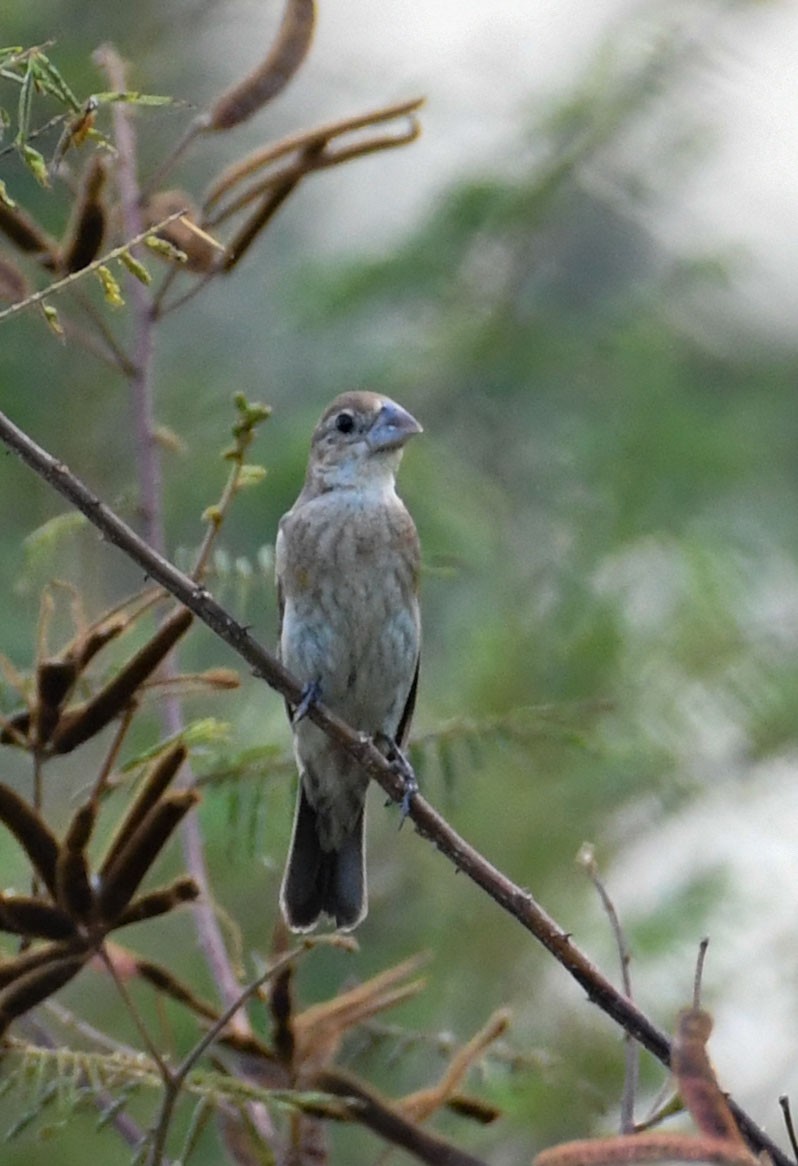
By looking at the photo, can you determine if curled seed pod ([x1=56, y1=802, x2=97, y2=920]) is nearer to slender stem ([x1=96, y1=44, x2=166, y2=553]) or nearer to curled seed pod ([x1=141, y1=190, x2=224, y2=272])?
slender stem ([x1=96, y1=44, x2=166, y2=553])

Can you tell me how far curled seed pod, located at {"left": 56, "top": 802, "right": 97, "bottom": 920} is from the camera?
2197 millimetres

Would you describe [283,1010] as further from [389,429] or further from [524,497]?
[524,497]

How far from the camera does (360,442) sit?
4.66 meters

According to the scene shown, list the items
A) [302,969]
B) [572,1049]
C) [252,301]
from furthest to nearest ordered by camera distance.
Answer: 1. [252,301]
2. [302,969]
3. [572,1049]

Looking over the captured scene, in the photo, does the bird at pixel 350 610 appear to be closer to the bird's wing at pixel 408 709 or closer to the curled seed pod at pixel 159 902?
the bird's wing at pixel 408 709

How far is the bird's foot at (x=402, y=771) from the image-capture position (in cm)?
264

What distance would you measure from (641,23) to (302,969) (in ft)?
10.5

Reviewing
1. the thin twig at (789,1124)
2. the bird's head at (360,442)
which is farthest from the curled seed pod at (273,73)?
the thin twig at (789,1124)

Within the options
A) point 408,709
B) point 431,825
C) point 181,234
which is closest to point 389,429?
point 408,709

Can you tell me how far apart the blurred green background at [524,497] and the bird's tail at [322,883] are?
15cm

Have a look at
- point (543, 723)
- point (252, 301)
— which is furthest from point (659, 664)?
point (252, 301)

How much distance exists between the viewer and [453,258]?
6.52 metres

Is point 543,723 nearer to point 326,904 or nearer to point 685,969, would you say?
point 326,904

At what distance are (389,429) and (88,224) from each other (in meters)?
1.89
